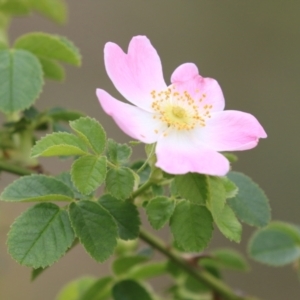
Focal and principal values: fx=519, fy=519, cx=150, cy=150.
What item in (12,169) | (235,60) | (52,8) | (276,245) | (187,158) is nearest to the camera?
(187,158)

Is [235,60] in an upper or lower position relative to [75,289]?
lower

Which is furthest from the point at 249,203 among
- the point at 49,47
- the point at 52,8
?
the point at 52,8

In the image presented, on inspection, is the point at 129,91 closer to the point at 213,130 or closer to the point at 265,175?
the point at 213,130

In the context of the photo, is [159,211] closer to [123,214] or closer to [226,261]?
[123,214]

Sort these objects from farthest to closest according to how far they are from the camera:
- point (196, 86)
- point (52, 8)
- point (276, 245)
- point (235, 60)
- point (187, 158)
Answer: point (235, 60), point (52, 8), point (276, 245), point (196, 86), point (187, 158)

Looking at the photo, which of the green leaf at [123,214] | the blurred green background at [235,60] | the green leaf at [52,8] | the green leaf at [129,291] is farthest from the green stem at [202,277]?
the blurred green background at [235,60]

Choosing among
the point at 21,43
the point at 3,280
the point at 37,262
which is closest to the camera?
the point at 37,262

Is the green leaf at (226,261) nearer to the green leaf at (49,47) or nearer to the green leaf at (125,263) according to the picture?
the green leaf at (125,263)

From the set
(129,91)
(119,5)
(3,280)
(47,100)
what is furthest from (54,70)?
(119,5)
